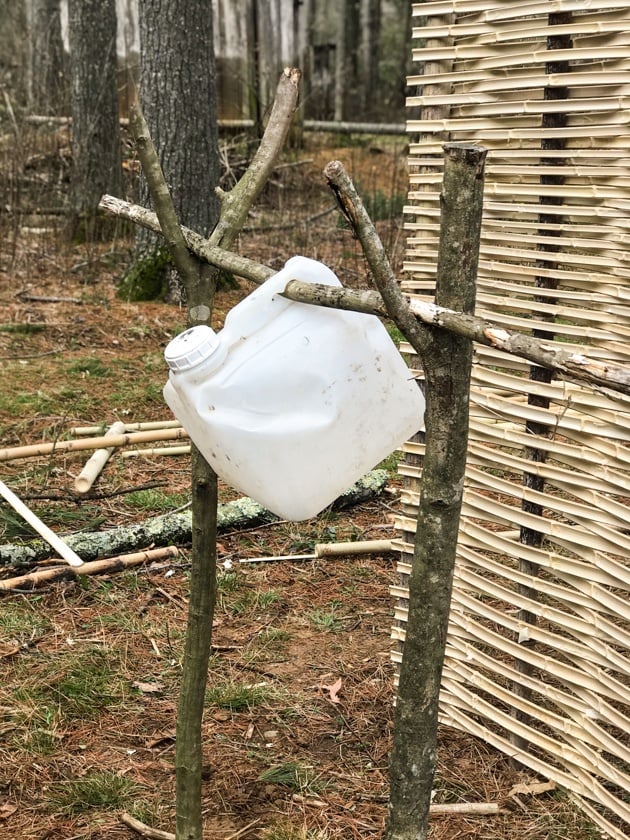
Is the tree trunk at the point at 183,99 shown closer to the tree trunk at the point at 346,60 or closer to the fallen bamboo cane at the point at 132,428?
the fallen bamboo cane at the point at 132,428

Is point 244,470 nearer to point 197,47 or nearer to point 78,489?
point 78,489

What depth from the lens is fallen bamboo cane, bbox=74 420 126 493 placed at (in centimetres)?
453

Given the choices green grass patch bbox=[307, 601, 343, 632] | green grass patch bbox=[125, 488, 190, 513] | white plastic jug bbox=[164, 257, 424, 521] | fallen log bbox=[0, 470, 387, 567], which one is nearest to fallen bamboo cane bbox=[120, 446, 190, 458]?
green grass patch bbox=[125, 488, 190, 513]

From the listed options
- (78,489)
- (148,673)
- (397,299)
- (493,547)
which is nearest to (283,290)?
(397,299)

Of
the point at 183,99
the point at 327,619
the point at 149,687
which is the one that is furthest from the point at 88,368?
the point at 149,687

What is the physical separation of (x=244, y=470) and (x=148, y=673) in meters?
1.68

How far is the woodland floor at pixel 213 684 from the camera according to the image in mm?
2549

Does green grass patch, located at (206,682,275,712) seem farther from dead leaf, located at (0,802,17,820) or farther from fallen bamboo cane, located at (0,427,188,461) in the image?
fallen bamboo cane, located at (0,427,188,461)

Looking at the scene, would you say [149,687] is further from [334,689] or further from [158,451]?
[158,451]

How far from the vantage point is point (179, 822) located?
2.24 m

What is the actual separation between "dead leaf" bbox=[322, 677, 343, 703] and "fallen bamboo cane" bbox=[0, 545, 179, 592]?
1.16 m

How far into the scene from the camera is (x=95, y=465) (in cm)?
476

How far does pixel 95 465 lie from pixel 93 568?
1.00 meters

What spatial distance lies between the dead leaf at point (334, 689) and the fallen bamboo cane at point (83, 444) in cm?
202
